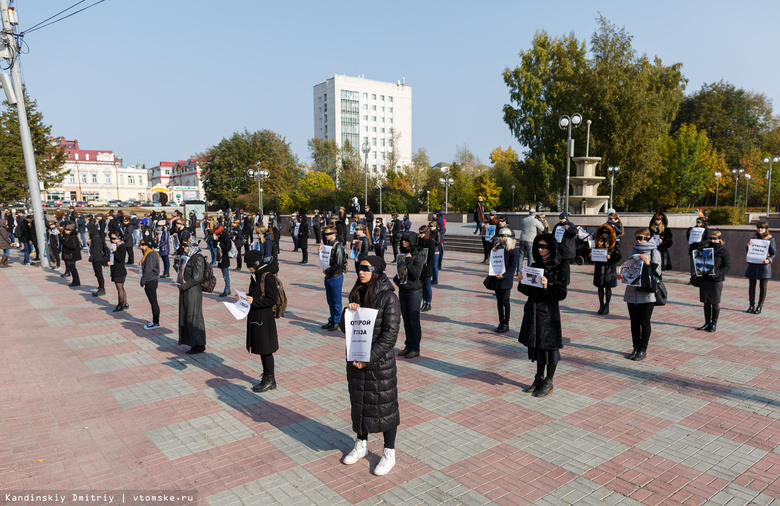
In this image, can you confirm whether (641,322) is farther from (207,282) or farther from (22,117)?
(22,117)

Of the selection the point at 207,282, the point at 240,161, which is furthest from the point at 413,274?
the point at 240,161

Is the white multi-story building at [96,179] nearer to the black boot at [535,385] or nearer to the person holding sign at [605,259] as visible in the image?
the person holding sign at [605,259]

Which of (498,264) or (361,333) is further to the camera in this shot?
(498,264)

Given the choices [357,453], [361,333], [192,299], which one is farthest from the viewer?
[192,299]

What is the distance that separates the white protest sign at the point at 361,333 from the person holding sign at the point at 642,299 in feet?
15.0

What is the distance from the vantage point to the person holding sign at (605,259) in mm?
9531

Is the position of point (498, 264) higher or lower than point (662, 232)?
lower

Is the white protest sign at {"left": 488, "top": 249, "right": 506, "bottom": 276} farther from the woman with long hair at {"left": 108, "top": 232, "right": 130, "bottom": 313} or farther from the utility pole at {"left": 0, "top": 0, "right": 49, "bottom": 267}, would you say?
the utility pole at {"left": 0, "top": 0, "right": 49, "bottom": 267}

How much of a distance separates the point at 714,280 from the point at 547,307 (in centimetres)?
488

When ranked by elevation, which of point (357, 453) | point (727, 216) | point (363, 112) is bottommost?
point (357, 453)

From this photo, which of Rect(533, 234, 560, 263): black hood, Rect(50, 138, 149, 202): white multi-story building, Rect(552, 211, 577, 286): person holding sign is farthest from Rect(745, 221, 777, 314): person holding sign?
Rect(50, 138, 149, 202): white multi-story building

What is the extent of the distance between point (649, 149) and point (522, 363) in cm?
3840

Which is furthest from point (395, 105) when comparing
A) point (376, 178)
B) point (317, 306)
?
point (317, 306)

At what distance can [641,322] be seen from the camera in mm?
7301
